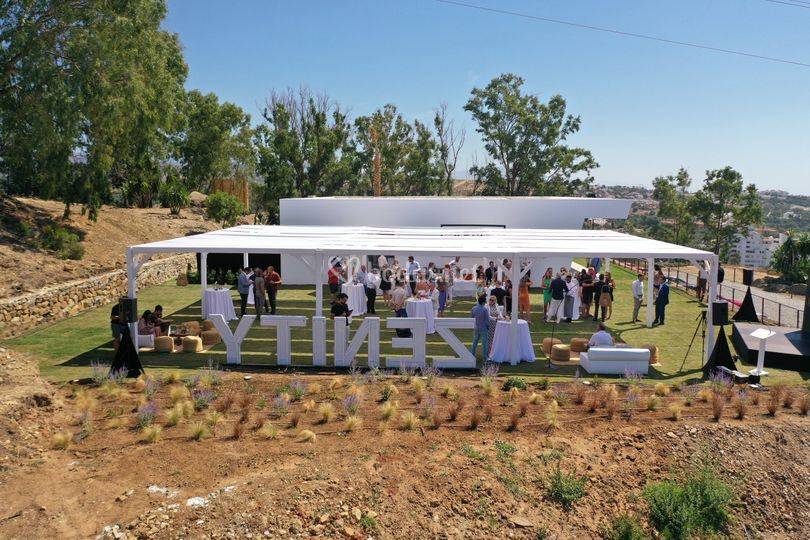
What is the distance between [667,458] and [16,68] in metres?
20.8

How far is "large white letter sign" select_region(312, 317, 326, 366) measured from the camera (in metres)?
12.9

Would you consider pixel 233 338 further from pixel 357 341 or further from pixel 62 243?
pixel 62 243

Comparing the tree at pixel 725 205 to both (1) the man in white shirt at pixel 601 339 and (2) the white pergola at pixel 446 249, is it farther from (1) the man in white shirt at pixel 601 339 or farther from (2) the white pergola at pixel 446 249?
(1) the man in white shirt at pixel 601 339

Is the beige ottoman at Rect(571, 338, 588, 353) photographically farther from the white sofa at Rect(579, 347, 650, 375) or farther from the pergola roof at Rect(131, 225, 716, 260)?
the pergola roof at Rect(131, 225, 716, 260)

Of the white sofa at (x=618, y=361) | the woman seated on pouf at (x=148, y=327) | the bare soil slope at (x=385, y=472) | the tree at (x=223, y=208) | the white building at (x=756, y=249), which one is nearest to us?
the bare soil slope at (x=385, y=472)

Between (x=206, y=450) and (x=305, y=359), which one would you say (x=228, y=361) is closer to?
(x=305, y=359)

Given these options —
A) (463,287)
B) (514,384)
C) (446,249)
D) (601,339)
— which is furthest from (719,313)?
(463,287)

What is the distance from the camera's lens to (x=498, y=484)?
27.6 feet

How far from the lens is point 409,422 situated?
31.7 ft

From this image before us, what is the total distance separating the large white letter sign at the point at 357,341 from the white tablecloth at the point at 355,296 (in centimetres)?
519

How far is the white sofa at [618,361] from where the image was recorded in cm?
1253

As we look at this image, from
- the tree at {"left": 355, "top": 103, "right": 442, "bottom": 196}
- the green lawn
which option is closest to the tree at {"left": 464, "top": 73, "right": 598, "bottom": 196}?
the tree at {"left": 355, "top": 103, "right": 442, "bottom": 196}

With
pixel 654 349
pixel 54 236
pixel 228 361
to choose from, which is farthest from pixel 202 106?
pixel 654 349

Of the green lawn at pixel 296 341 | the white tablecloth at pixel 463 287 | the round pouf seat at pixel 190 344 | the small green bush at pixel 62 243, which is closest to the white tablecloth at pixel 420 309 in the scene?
the green lawn at pixel 296 341
